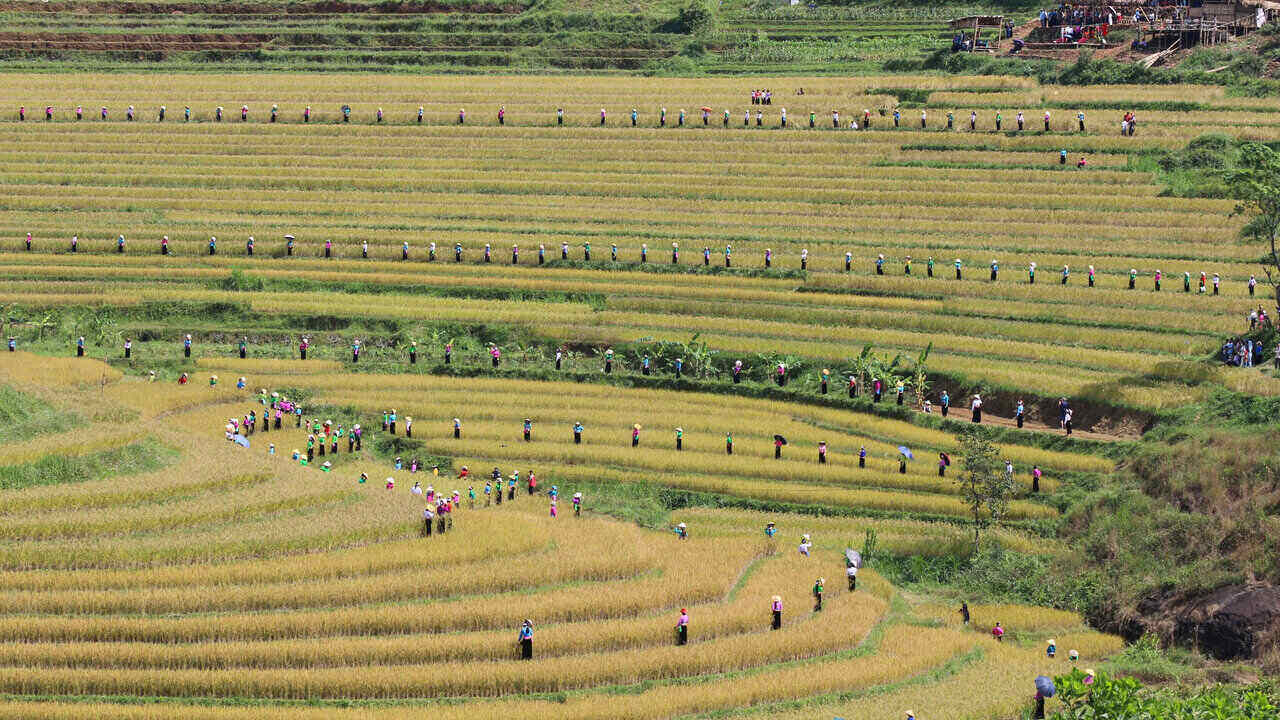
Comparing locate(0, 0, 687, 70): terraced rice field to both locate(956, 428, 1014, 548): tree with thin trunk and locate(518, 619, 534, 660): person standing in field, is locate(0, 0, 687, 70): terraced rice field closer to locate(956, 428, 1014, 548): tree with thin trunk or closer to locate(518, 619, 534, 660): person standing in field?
locate(956, 428, 1014, 548): tree with thin trunk

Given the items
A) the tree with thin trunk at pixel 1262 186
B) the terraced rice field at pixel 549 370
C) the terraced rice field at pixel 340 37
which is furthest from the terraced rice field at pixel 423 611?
the terraced rice field at pixel 340 37

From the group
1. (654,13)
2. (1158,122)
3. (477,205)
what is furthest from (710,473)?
(654,13)

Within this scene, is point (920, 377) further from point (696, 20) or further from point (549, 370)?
point (696, 20)

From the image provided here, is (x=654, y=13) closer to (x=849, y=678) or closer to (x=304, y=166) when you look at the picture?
(x=304, y=166)

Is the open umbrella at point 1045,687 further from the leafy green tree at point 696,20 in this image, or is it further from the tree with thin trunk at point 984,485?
the leafy green tree at point 696,20

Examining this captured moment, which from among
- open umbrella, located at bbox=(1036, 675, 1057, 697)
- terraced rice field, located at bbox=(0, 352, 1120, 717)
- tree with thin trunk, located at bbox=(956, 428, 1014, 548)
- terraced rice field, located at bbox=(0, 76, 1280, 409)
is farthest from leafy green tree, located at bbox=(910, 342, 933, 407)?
open umbrella, located at bbox=(1036, 675, 1057, 697)

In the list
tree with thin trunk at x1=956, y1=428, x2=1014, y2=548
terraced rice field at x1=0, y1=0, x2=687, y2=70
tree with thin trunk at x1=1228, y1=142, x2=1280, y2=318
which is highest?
terraced rice field at x1=0, y1=0, x2=687, y2=70
